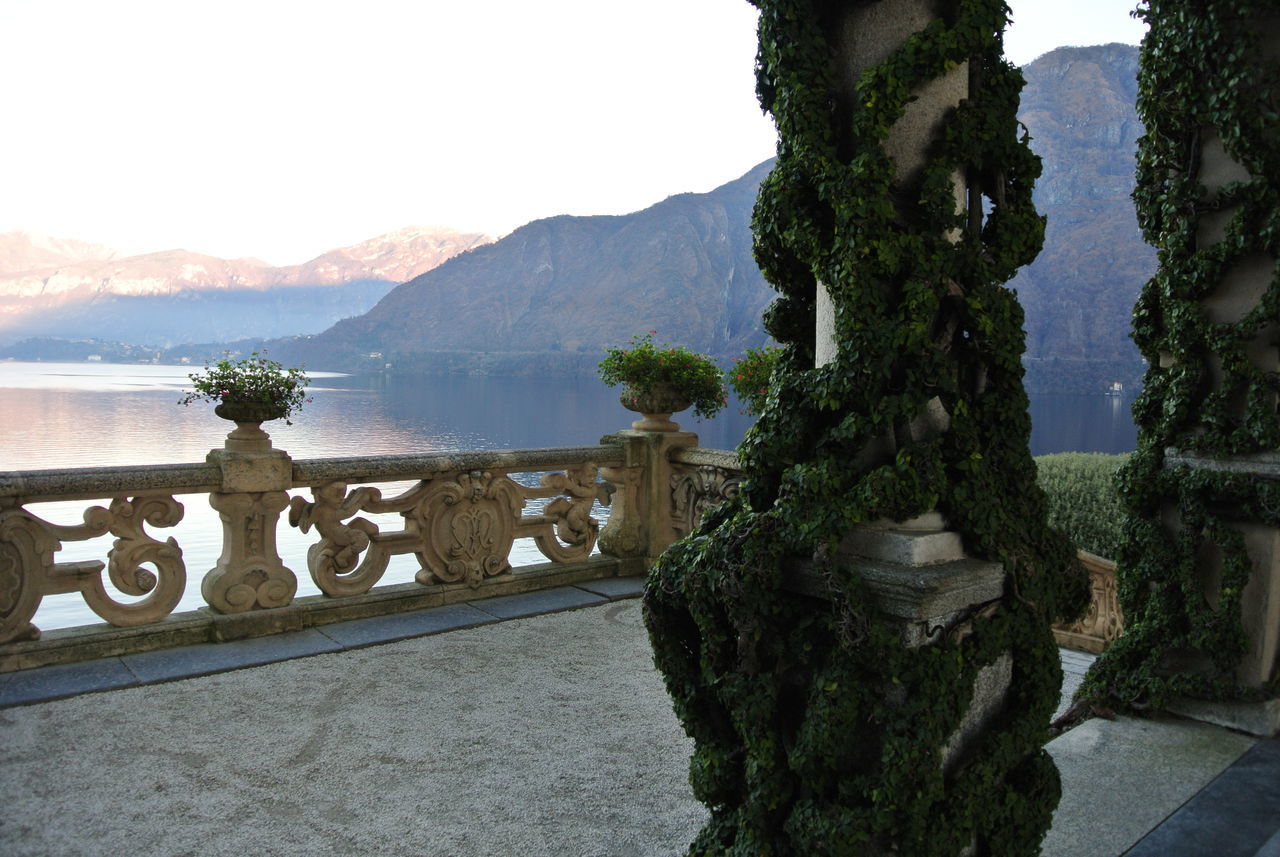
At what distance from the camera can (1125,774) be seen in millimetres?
3049

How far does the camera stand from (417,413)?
138 feet

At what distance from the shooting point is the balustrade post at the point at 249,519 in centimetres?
461

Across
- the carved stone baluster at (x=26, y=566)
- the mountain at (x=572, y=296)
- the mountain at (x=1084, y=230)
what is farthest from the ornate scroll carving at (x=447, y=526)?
the mountain at (x=572, y=296)

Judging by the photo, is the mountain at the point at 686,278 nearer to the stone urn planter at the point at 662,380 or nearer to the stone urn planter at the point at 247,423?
the stone urn planter at the point at 662,380

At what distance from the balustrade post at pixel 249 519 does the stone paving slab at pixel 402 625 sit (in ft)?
1.23

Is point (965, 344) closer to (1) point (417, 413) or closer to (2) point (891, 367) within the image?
(2) point (891, 367)

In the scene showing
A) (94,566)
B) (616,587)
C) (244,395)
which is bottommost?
(616,587)

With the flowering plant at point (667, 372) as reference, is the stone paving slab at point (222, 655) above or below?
below

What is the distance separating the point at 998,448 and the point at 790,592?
1.85ft

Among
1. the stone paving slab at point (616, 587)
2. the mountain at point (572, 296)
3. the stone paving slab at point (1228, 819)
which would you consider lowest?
the stone paving slab at point (616, 587)

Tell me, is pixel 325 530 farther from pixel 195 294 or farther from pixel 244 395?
pixel 195 294

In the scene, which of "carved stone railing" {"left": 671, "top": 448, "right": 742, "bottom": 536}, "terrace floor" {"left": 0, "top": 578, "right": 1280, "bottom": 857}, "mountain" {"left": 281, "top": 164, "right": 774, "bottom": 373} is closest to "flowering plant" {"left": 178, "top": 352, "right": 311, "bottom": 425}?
"terrace floor" {"left": 0, "top": 578, "right": 1280, "bottom": 857}

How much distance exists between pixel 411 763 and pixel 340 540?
2039 mm

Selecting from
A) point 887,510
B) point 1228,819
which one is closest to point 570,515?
point 1228,819
